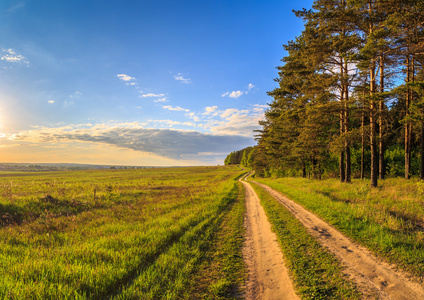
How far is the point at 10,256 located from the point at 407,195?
18661 mm

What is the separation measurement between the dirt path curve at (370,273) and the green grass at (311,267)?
24 cm

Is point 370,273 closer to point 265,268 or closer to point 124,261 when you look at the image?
point 265,268

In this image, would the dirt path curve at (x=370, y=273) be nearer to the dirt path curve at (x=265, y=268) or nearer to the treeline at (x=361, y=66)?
the dirt path curve at (x=265, y=268)

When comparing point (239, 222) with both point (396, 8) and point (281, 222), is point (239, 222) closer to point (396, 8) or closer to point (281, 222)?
point (281, 222)

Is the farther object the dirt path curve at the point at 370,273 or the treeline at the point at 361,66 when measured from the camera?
the treeline at the point at 361,66

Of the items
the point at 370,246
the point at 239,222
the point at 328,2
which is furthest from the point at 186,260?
the point at 328,2

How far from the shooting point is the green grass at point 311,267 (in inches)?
146

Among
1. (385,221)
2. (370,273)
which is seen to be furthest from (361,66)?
(370,273)

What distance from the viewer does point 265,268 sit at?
4.73 meters

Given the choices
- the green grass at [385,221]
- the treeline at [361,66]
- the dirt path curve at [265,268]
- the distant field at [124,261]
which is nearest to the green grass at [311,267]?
the dirt path curve at [265,268]

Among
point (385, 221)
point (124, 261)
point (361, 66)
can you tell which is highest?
point (361, 66)

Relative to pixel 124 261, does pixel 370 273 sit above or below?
above

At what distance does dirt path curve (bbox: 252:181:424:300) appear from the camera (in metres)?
3.62

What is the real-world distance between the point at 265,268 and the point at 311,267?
1.10m
